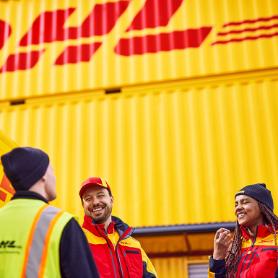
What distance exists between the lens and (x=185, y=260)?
6988 millimetres

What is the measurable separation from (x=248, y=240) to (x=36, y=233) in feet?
7.60

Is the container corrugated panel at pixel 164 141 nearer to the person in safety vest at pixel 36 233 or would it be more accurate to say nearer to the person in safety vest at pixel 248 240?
the person in safety vest at pixel 248 240

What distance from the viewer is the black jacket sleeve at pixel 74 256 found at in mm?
2486

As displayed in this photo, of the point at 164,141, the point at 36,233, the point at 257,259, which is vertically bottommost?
the point at 257,259

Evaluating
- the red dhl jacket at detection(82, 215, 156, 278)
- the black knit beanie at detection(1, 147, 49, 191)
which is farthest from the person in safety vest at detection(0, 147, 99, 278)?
the red dhl jacket at detection(82, 215, 156, 278)

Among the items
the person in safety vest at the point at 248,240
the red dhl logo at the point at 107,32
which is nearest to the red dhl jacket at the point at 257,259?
the person in safety vest at the point at 248,240

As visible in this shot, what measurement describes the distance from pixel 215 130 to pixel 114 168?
5.78ft

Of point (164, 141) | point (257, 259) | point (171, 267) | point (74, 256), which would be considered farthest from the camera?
point (164, 141)

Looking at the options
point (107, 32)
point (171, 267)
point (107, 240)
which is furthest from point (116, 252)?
point (107, 32)

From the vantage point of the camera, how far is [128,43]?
29.4 ft

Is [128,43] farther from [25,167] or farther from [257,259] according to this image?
[25,167]

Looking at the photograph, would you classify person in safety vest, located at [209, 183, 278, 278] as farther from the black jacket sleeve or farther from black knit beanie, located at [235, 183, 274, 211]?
the black jacket sleeve

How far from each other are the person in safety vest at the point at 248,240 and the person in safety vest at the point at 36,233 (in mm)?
1868

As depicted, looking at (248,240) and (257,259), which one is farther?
(248,240)
